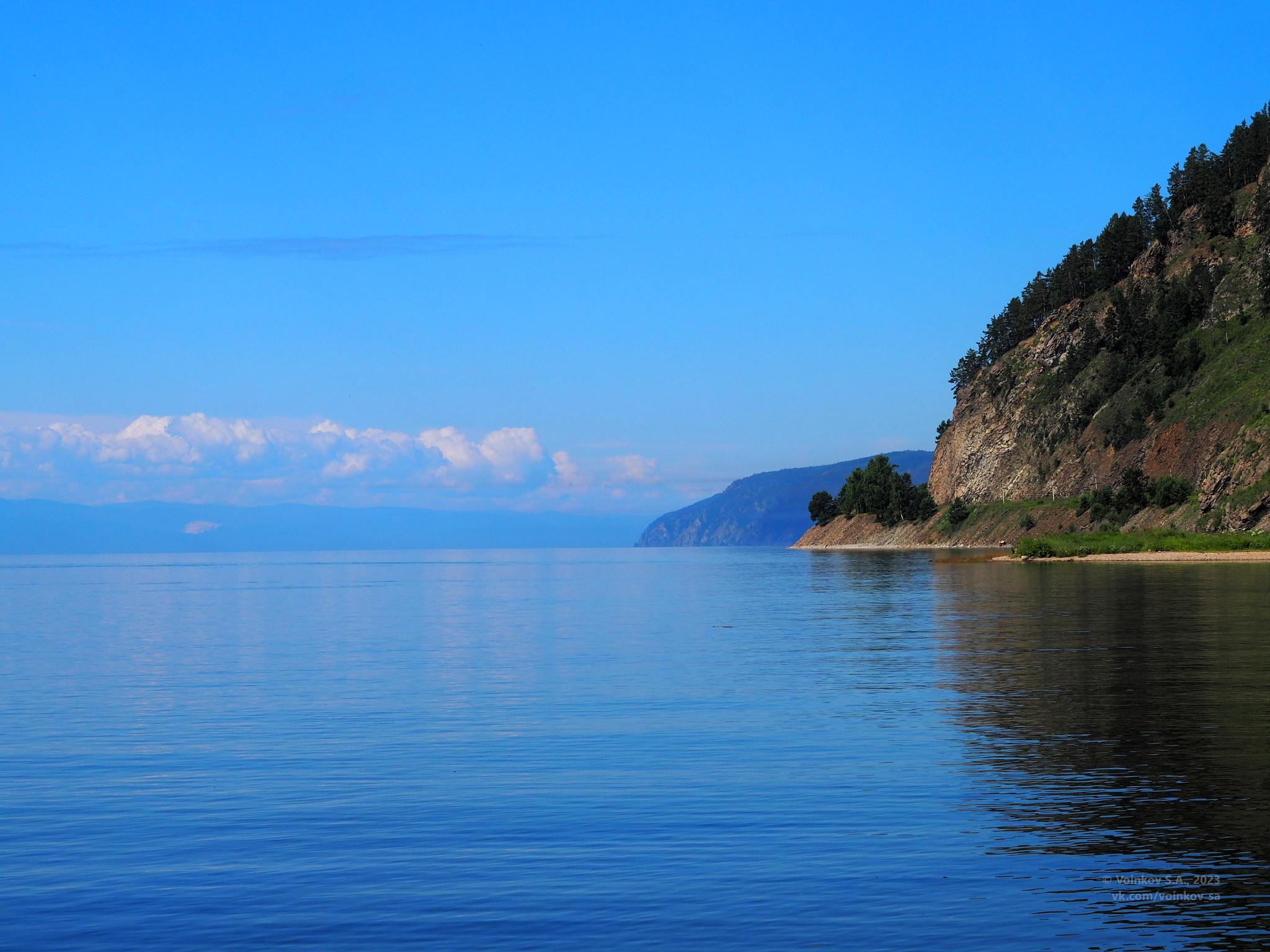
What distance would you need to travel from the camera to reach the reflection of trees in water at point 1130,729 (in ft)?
65.9

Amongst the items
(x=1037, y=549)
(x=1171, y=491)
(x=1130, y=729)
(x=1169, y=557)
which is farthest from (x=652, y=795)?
(x=1171, y=491)

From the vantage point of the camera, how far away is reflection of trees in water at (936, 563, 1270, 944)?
20.1 metres

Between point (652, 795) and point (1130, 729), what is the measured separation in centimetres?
1324

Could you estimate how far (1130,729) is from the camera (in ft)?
101

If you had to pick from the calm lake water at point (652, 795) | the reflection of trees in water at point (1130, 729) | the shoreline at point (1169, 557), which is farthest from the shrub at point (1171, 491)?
the calm lake water at point (652, 795)

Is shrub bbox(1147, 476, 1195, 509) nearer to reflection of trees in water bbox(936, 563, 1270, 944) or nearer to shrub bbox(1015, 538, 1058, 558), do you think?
shrub bbox(1015, 538, 1058, 558)

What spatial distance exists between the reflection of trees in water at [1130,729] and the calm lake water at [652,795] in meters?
0.12

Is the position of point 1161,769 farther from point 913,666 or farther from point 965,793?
point 913,666

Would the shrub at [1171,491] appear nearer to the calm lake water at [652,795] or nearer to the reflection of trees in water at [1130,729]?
the reflection of trees in water at [1130,729]

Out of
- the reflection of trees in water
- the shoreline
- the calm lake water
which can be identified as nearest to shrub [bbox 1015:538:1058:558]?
the shoreline

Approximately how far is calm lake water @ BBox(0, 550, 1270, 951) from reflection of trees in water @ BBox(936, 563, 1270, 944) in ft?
0.41

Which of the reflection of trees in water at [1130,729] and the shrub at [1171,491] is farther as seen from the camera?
the shrub at [1171,491]

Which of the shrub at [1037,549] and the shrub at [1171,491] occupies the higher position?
the shrub at [1171,491]

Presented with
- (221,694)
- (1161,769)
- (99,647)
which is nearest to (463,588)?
(99,647)
